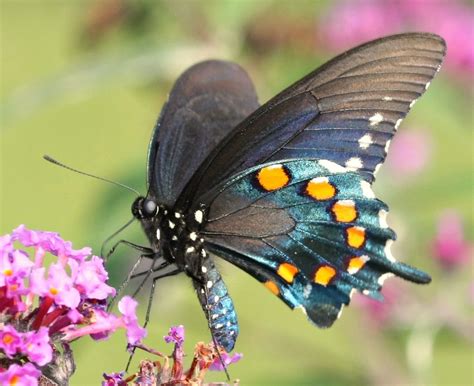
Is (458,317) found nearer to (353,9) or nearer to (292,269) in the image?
(292,269)

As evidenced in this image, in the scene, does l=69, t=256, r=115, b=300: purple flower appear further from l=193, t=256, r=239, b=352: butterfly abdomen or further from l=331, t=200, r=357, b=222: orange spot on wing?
l=331, t=200, r=357, b=222: orange spot on wing

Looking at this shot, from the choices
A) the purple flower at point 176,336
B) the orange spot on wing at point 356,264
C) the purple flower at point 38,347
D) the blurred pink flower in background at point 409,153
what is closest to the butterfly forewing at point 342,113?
the orange spot on wing at point 356,264

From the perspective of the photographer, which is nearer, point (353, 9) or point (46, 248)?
point (46, 248)

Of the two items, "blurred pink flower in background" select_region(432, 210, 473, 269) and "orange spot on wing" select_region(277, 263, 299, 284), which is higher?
"blurred pink flower in background" select_region(432, 210, 473, 269)

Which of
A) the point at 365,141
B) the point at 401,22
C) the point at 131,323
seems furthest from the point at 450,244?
the point at 131,323

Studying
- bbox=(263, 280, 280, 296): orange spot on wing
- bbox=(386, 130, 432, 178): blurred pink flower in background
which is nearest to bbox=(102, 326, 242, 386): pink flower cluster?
bbox=(263, 280, 280, 296): orange spot on wing

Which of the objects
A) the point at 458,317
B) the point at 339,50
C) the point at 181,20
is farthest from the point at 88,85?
the point at 458,317
